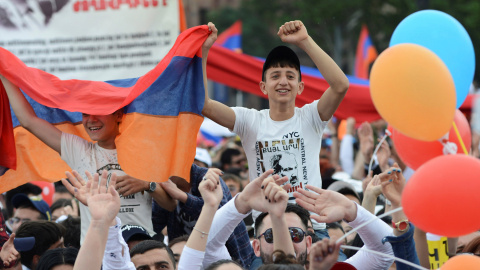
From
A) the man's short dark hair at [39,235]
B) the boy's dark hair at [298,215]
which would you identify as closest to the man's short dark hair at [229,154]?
the man's short dark hair at [39,235]

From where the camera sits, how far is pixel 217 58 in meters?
8.15

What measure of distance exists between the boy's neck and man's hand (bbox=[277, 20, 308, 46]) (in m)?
0.42

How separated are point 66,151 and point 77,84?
480mm

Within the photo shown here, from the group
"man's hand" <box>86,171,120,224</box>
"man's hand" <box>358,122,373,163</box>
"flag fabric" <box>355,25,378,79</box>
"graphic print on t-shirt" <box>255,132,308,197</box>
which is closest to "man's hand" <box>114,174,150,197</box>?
"graphic print on t-shirt" <box>255,132,308,197</box>

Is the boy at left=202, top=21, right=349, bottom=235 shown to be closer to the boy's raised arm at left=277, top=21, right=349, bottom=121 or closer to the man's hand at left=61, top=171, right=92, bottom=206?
the boy's raised arm at left=277, top=21, right=349, bottom=121

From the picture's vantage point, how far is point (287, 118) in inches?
182

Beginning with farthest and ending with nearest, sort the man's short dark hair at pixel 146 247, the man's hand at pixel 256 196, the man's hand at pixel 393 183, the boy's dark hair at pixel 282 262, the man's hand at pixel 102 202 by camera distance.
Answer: the man's short dark hair at pixel 146 247, the man's hand at pixel 393 183, the man's hand at pixel 256 196, the man's hand at pixel 102 202, the boy's dark hair at pixel 282 262

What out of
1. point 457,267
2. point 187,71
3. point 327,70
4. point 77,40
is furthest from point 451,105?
point 77,40

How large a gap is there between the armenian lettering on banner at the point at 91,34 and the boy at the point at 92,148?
224 cm

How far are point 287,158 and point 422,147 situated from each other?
1.15m

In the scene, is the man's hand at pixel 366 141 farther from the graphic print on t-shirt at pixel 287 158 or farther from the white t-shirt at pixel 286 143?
the graphic print on t-shirt at pixel 287 158

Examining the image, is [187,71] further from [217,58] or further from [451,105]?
[217,58]

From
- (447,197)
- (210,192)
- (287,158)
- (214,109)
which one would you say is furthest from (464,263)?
(214,109)

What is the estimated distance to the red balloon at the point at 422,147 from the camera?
346 cm
